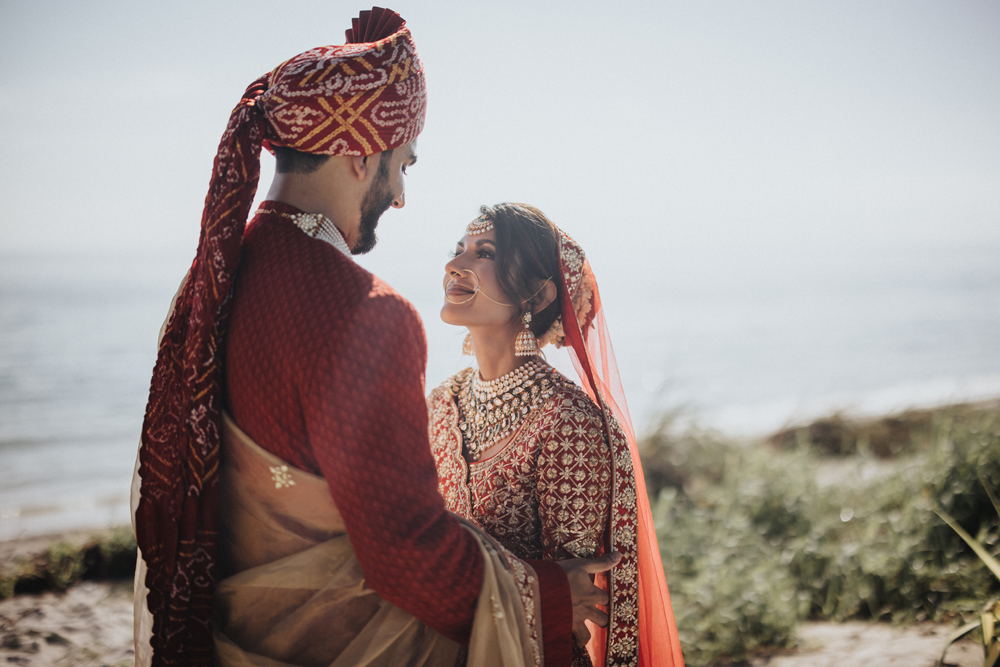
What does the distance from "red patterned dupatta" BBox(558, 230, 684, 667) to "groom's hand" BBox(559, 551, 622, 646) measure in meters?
0.10

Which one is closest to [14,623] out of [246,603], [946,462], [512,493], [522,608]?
[246,603]

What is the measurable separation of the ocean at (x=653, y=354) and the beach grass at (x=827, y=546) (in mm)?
1883

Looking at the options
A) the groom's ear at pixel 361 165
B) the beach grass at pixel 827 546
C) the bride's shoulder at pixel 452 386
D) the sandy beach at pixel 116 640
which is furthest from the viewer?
the beach grass at pixel 827 546

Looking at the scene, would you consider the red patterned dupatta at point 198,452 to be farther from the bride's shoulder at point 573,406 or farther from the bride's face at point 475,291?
the bride's shoulder at point 573,406

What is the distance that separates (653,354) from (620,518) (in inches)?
765

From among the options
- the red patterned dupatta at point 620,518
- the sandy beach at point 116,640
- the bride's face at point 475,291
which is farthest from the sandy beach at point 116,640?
the bride's face at point 475,291

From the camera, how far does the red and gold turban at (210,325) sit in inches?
58.3

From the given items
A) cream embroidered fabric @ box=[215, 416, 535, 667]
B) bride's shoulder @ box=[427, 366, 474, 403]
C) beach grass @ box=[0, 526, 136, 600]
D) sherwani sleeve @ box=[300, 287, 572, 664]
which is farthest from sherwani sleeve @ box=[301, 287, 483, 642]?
beach grass @ box=[0, 526, 136, 600]

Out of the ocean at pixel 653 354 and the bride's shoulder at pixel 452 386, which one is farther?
the ocean at pixel 653 354

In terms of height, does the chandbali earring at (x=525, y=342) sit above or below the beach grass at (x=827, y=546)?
above

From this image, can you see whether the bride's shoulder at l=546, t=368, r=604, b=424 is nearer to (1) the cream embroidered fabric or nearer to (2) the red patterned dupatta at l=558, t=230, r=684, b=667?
(2) the red patterned dupatta at l=558, t=230, r=684, b=667

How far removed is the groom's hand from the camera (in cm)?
186

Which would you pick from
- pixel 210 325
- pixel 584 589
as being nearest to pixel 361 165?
pixel 210 325

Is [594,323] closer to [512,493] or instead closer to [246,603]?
[512,493]
